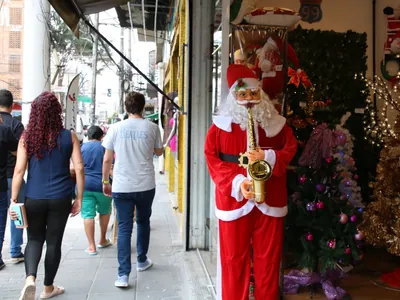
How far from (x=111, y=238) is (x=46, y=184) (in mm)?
2672

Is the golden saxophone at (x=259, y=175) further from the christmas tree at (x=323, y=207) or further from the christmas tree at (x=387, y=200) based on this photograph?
the christmas tree at (x=387, y=200)

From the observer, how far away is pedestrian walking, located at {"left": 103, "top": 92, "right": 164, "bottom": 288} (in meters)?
3.80

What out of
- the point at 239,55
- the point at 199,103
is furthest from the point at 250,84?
the point at 199,103

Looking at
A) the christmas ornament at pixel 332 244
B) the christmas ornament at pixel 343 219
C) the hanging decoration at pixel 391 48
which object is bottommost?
the christmas ornament at pixel 332 244

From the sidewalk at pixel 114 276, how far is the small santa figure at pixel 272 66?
1.93 meters

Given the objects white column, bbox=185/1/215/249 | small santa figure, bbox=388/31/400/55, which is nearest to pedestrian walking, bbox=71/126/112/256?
white column, bbox=185/1/215/249

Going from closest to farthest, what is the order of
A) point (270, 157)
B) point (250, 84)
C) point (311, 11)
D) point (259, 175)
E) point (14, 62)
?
point (259, 175)
point (270, 157)
point (250, 84)
point (311, 11)
point (14, 62)

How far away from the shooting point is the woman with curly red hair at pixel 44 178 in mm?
3328

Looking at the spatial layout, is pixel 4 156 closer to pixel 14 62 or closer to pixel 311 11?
pixel 311 11

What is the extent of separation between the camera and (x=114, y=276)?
4.18 m

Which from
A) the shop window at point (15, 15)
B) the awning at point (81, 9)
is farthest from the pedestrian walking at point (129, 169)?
the shop window at point (15, 15)

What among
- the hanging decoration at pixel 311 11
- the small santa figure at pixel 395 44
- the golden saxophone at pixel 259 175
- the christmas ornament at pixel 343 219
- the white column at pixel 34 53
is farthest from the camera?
the white column at pixel 34 53

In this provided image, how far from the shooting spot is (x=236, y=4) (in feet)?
10.3

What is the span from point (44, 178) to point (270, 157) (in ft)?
6.24
